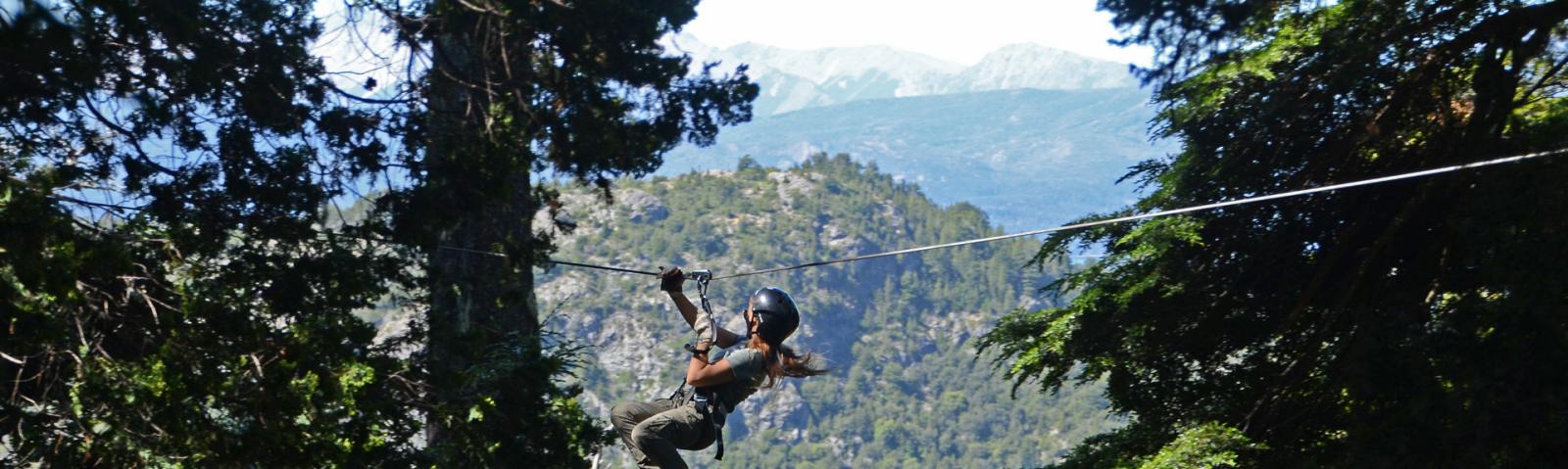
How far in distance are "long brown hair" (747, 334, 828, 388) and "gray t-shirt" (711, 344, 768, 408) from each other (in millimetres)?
35

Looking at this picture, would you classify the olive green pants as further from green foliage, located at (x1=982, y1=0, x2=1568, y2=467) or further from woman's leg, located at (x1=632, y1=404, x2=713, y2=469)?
green foliage, located at (x1=982, y1=0, x2=1568, y2=467)

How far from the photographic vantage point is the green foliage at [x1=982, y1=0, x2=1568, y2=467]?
654 cm

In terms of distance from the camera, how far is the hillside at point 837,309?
14175cm

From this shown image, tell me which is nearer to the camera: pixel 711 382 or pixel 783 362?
pixel 711 382

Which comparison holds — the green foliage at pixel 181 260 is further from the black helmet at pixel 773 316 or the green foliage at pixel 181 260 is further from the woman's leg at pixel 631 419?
the black helmet at pixel 773 316

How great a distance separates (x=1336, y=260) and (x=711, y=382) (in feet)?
15.7

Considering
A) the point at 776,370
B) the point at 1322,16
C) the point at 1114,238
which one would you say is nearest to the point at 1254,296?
the point at 1114,238

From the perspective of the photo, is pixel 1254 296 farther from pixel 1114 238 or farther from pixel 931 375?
pixel 931 375

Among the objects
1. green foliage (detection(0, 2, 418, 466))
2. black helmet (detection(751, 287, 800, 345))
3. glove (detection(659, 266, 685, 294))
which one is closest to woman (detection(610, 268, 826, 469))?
black helmet (detection(751, 287, 800, 345))

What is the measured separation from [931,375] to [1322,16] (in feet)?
524

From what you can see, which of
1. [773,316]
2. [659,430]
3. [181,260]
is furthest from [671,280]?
[181,260]

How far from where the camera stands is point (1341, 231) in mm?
8891

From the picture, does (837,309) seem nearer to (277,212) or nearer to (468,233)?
(468,233)

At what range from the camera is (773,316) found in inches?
248
